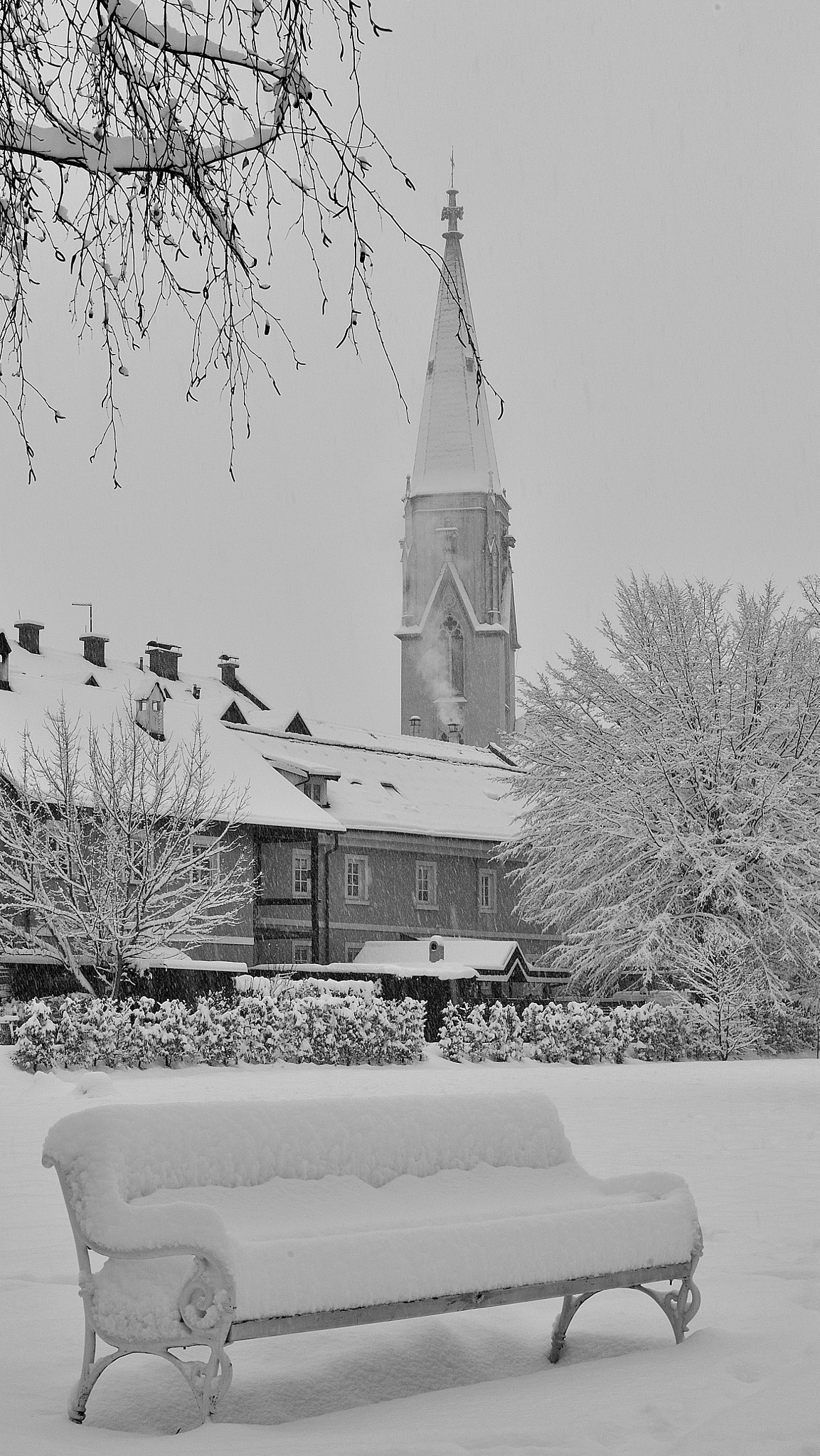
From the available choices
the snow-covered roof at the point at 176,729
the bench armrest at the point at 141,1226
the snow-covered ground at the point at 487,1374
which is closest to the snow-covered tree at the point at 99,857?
the snow-covered roof at the point at 176,729

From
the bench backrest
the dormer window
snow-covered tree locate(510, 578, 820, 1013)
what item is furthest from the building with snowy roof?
the bench backrest

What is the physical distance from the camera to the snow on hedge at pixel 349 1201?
4391 mm

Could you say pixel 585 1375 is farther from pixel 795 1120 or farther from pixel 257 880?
pixel 257 880

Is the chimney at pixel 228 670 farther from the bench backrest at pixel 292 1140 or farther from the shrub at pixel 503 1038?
the bench backrest at pixel 292 1140

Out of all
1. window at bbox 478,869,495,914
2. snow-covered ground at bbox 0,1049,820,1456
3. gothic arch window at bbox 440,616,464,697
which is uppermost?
gothic arch window at bbox 440,616,464,697

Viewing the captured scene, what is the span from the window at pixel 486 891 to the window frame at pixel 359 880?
13.0ft

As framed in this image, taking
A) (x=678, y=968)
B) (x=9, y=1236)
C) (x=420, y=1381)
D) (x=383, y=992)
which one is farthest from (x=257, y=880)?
(x=420, y=1381)

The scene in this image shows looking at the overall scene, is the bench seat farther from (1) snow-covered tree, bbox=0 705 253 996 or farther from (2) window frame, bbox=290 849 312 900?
(2) window frame, bbox=290 849 312 900

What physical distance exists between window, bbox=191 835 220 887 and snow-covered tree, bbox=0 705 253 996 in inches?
3.0

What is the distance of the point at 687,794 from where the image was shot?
29.3m

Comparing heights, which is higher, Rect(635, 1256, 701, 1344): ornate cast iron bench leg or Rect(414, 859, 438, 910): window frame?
Rect(414, 859, 438, 910): window frame

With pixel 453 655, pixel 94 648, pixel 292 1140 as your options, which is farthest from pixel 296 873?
pixel 453 655

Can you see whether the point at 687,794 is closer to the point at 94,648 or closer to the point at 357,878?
the point at 357,878

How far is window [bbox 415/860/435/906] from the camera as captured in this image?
4084 centimetres
